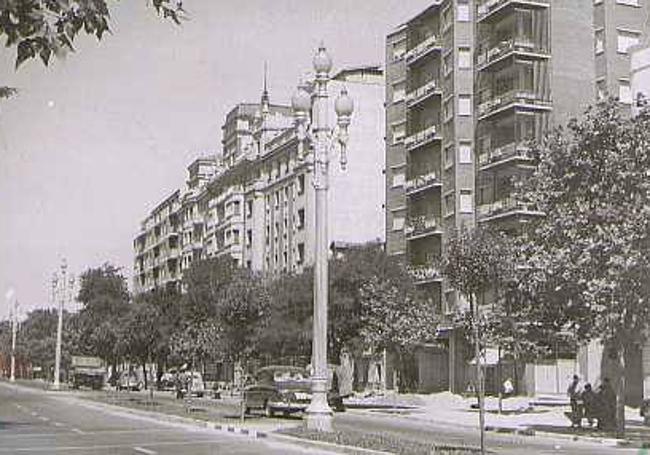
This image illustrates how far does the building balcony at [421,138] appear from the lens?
65.4 meters

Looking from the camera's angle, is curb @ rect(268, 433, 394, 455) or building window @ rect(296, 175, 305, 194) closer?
curb @ rect(268, 433, 394, 455)

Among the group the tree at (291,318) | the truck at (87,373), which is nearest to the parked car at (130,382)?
the truck at (87,373)

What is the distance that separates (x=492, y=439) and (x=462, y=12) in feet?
138

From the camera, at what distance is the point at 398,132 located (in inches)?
2790

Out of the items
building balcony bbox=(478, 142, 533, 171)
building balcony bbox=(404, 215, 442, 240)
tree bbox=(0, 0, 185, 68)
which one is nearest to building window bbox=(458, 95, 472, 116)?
building balcony bbox=(478, 142, 533, 171)

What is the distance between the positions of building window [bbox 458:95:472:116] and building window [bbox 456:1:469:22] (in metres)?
4.77

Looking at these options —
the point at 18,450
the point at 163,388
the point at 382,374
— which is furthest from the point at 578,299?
the point at 163,388

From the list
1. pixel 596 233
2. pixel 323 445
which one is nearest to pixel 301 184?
pixel 596 233

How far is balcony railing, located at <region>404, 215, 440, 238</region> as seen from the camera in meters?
64.2

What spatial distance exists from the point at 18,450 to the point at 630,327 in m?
12.8

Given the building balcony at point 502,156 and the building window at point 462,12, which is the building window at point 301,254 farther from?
the building window at point 462,12

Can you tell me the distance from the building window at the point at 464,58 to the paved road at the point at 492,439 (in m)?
33.2

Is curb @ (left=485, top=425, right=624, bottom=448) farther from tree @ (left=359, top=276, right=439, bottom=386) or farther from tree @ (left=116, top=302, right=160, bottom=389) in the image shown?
tree @ (left=116, top=302, right=160, bottom=389)

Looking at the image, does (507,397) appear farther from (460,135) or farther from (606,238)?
(606,238)
